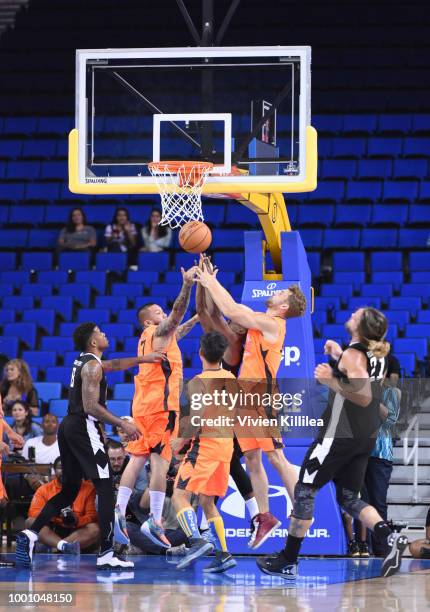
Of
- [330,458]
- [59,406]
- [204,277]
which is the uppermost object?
[204,277]

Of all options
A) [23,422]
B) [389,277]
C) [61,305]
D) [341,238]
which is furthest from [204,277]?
[341,238]

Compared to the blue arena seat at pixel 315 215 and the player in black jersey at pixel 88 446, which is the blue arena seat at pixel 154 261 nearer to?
the blue arena seat at pixel 315 215

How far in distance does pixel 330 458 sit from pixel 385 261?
8226 millimetres

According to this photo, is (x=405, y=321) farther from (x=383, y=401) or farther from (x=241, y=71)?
(x=241, y=71)

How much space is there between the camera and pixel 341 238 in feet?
53.1

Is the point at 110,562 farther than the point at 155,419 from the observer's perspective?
No

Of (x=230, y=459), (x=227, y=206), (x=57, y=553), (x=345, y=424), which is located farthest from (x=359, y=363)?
(x=227, y=206)

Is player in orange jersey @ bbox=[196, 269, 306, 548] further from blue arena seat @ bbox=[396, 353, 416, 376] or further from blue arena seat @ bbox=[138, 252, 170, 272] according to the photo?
blue arena seat @ bbox=[138, 252, 170, 272]

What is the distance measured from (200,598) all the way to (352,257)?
8869 millimetres

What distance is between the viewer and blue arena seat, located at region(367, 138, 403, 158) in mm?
17578

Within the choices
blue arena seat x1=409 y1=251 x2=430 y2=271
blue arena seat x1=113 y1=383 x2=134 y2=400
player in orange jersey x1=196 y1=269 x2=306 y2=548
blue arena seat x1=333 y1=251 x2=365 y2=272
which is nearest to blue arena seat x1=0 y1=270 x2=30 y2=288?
blue arena seat x1=113 y1=383 x2=134 y2=400

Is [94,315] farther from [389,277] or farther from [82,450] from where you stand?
[82,450]

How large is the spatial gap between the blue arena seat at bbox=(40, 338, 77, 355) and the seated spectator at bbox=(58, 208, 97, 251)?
1.93m

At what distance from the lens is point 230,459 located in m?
8.72
